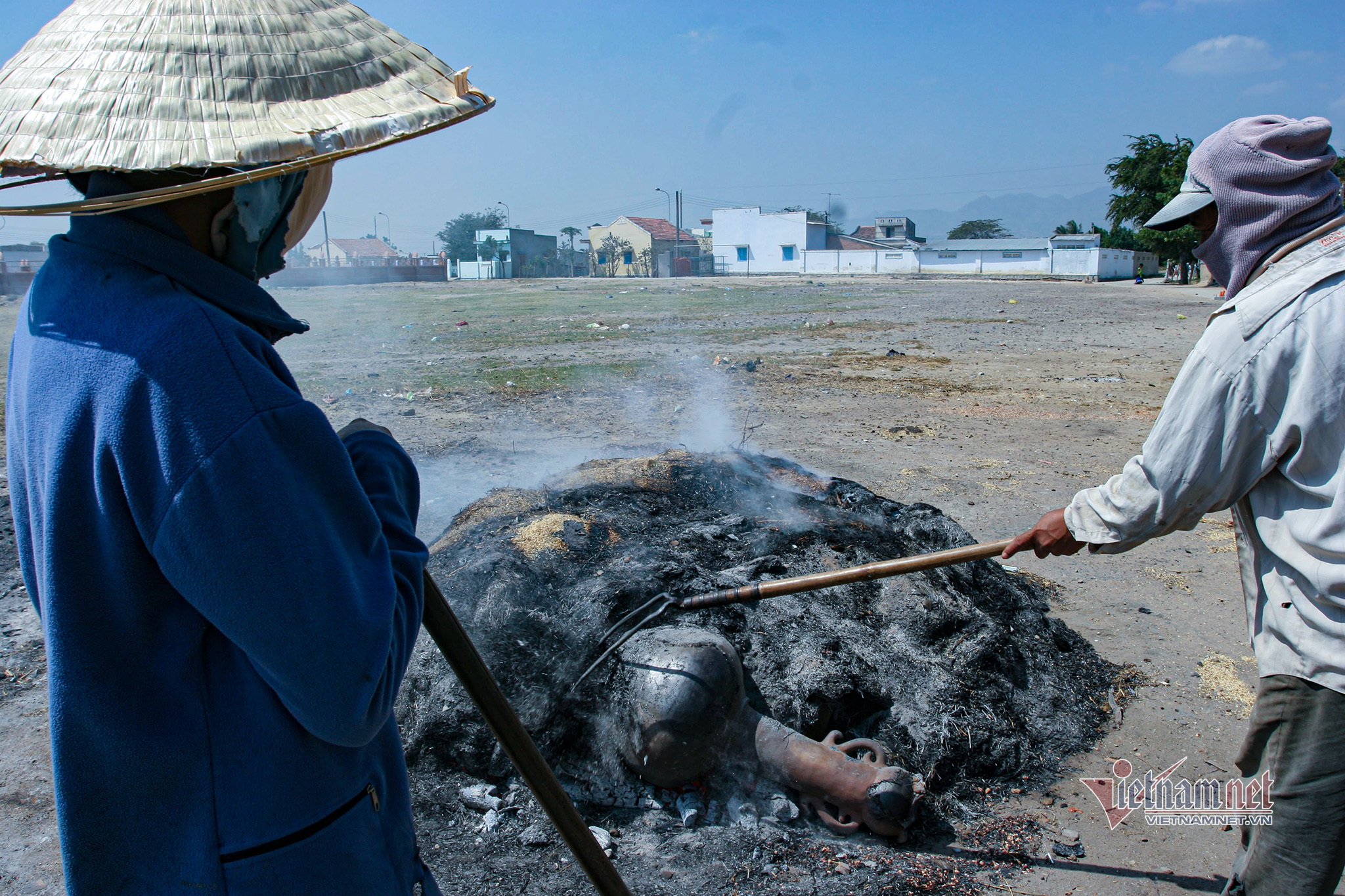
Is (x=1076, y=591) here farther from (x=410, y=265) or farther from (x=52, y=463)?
(x=410, y=265)

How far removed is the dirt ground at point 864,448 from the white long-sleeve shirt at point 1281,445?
114 cm

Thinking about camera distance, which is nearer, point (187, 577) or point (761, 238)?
point (187, 577)

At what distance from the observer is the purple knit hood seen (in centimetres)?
183

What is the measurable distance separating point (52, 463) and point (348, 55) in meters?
0.59

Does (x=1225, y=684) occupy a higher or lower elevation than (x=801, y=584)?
lower

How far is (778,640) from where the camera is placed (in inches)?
120

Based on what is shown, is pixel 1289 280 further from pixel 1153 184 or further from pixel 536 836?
pixel 1153 184

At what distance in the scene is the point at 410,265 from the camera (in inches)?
1825

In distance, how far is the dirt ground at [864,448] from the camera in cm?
247

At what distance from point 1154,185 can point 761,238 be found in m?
33.9

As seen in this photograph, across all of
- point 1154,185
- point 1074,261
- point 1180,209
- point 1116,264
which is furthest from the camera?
point 1074,261

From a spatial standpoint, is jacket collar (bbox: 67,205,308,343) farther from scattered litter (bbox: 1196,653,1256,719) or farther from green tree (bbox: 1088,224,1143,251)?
green tree (bbox: 1088,224,1143,251)

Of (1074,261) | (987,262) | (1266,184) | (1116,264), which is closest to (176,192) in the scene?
(1266,184)

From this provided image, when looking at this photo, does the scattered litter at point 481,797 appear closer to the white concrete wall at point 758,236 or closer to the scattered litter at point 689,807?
the scattered litter at point 689,807
